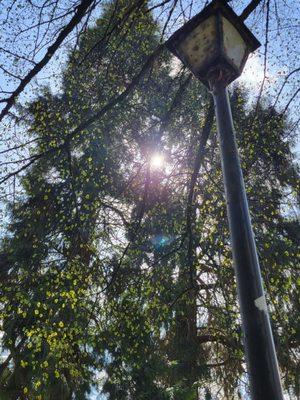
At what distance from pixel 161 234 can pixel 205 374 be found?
3754mm

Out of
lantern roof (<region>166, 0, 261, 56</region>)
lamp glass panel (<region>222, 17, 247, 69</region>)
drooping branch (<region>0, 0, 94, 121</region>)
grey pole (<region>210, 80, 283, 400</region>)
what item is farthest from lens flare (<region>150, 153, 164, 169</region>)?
grey pole (<region>210, 80, 283, 400</region>)

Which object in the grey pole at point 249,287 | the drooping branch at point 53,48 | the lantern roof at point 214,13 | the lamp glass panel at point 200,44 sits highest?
the drooping branch at point 53,48

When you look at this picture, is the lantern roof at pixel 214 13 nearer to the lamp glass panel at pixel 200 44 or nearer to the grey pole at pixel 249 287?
the lamp glass panel at pixel 200 44

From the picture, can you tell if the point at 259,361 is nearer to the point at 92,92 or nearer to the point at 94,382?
the point at 92,92

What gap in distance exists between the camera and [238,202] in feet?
7.22

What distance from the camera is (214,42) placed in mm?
2645

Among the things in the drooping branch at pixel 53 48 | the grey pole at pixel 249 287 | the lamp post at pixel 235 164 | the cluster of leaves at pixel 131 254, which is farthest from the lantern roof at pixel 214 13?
the cluster of leaves at pixel 131 254

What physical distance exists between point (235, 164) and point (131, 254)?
619 centimetres

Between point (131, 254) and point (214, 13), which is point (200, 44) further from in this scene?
point (131, 254)

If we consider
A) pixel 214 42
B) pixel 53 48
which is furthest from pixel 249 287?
pixel 53 48

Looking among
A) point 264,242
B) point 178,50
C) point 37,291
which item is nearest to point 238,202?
point 178,50

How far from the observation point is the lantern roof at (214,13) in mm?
2715

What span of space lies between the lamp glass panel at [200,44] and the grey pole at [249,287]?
45 centimetres

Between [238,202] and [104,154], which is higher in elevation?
[104,154]
